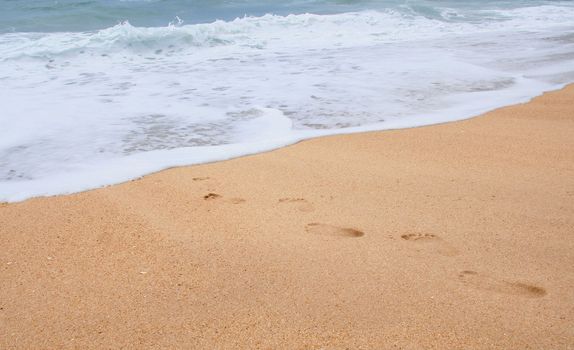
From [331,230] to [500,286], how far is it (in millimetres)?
815

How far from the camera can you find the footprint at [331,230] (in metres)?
2.61

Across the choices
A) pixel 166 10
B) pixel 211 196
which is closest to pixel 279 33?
pixel 166 10

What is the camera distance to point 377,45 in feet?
32.8

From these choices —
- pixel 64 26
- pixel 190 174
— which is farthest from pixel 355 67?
pixel 64 26

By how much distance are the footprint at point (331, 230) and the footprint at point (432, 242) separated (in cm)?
22

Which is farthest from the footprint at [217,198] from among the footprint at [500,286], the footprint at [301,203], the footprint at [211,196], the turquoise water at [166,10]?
the turquoise water at [166,10]

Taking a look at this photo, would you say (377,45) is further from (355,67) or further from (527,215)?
(527,215)

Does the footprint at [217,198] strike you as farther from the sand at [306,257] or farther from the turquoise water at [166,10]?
the turquoise water at [166,10]

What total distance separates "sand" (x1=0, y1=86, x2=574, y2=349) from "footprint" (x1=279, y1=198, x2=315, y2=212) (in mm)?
11

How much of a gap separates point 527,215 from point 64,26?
1390 centimetres

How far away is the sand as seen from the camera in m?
1.90

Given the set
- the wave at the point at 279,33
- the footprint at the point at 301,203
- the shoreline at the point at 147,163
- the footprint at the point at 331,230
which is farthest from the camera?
the wave at the point at 279,33

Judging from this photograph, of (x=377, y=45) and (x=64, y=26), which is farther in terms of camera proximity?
(x=64, y=26)

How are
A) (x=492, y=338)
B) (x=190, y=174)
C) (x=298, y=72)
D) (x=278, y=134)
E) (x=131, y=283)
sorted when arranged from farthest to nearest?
1. (x=298, y=72)
2. (x=278, y=134)
3. (x=190, y=174)
4. (x=131, y=283)
5. (x=492, y=338)
